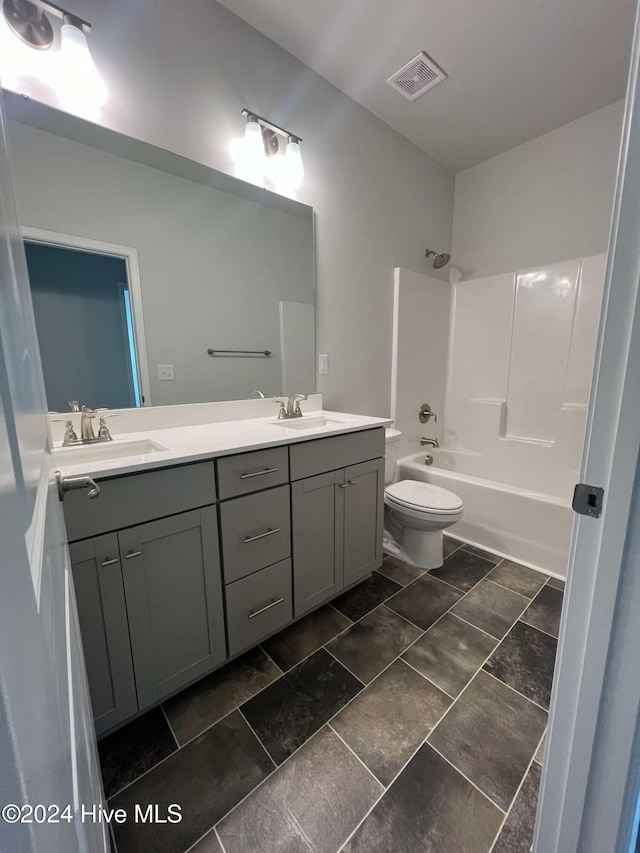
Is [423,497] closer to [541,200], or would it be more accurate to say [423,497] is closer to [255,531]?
[255,531]

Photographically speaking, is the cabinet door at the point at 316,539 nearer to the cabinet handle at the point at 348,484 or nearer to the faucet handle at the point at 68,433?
the cabinet handle at the point at 348,484

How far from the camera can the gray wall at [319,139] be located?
1311 millimetres

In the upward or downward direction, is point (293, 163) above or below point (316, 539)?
above

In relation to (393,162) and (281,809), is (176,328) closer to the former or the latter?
(281,809)

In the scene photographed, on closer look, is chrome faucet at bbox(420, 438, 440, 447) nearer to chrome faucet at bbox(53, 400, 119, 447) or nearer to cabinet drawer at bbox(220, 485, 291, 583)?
cabinet drawer at bbox(220, 485, 291, 583)

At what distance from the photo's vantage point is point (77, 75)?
3.88 ft

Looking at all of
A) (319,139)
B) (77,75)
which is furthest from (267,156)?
(77,75)

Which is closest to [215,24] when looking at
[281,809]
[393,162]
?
[393,162]

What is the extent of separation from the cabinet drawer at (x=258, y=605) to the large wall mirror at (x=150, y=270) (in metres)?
0.84

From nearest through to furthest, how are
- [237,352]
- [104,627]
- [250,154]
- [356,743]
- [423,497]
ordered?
[104,627]
[356,743]
[250,154]
[237,352]
[423,497]

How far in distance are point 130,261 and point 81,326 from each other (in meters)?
0.33

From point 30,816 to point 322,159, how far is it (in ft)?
7.92

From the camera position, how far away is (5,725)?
208 millimetres

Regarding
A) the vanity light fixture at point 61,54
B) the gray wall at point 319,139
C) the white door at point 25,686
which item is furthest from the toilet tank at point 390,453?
the vanity light fixture at point 61,54
